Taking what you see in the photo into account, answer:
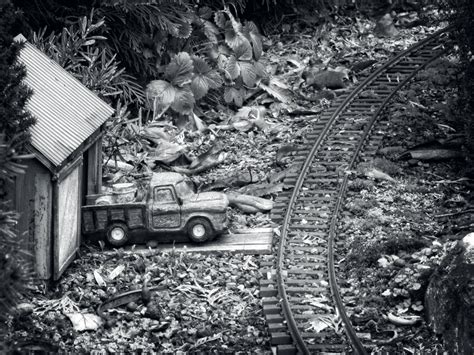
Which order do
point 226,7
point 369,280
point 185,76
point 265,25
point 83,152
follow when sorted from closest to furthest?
point 369,280, point 83,152, point 185,76, point 226,7, point 265,25

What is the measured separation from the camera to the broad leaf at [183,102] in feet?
64.7

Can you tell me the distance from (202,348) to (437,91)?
33.7 feet

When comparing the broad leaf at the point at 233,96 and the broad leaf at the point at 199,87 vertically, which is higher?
the broad leaf at the point at 199,87

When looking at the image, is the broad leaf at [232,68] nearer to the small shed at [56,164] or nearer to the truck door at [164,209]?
the small shed at [56,164]

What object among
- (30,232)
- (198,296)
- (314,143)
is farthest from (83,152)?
(314,143)

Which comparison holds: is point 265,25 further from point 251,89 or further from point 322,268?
point 322,268

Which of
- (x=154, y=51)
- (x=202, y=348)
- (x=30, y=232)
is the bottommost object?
(x=202, y=348)

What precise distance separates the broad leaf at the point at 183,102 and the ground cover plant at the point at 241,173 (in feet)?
0.09

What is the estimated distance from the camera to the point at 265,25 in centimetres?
2459

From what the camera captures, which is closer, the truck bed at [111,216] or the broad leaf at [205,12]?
the truck bed at [111,216]

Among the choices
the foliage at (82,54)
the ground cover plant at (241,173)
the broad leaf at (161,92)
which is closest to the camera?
the ground cover plant at (241,173)

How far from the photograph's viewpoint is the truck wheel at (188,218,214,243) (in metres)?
14.6

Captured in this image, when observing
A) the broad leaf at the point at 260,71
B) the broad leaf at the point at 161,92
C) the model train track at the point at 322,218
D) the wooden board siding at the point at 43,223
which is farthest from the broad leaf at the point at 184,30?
the wooden board siding at the point at 43,223

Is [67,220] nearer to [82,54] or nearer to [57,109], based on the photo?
[57,109]
